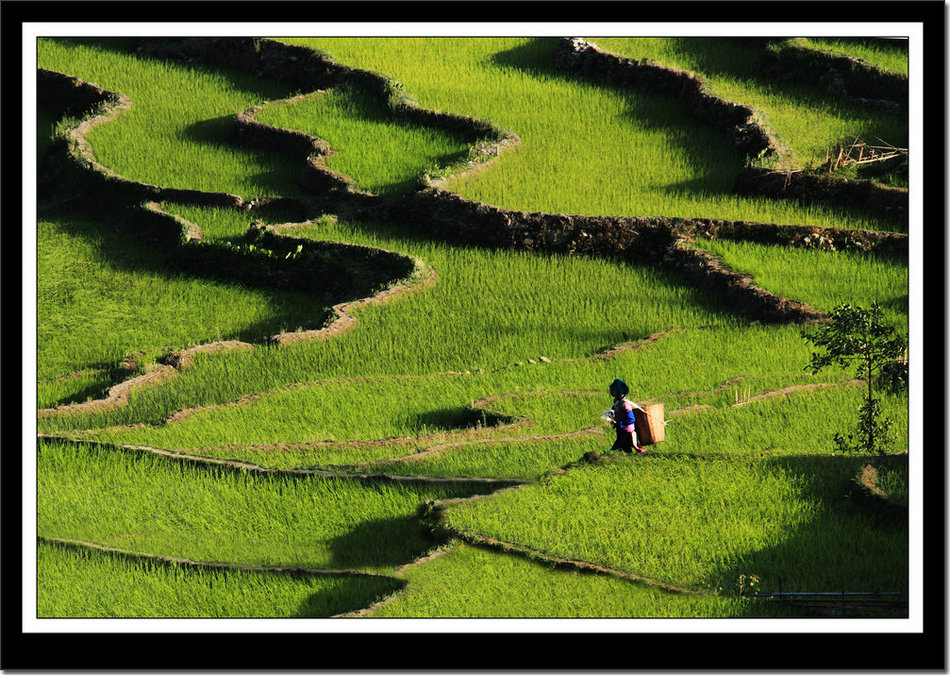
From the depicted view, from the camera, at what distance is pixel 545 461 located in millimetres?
11039

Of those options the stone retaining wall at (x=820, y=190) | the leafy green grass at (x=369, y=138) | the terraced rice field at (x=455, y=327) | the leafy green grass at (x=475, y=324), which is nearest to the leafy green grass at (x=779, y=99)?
the terraced rice field at (x=455, y=327)

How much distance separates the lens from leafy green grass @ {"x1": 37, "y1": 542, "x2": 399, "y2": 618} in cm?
891

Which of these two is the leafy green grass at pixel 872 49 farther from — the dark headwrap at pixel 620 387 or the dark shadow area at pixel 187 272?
the dark headwrap at pixel 620 387

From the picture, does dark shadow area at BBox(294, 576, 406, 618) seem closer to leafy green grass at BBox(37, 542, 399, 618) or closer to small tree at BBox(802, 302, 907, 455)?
leafy green grass at BBox(37, 542, 399, 618)

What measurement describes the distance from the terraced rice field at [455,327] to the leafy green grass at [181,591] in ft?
0.08

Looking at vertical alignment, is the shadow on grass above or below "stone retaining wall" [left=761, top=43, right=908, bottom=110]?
below

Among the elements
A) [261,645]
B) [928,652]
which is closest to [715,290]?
[928,652]

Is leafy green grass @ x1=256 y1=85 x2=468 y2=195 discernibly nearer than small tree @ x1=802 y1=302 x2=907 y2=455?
No

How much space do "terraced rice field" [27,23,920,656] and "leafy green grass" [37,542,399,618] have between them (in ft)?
0.08

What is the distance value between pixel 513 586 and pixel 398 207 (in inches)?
336

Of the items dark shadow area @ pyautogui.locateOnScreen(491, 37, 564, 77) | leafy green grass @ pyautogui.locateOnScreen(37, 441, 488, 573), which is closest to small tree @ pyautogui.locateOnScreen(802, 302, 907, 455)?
leafy green grass @ pyautogui.locateOnScreen(37, 441, 488, 573)

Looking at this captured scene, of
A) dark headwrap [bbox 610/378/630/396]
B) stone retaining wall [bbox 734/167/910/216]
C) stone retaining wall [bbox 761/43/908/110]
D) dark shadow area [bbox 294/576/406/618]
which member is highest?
stone retaining wall [bbox 761/43/908/110]

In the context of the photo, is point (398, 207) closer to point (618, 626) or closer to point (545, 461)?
point (545, 461)

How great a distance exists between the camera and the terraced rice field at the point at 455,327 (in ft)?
30.4
